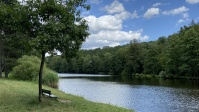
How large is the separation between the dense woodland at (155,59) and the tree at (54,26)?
1.83 meters

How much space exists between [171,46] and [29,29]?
7106 cm

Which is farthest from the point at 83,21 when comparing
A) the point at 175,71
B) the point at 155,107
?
the point at 175,71

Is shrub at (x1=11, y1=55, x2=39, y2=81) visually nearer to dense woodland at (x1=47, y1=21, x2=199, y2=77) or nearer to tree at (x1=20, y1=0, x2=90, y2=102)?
dense woodland at (x1=47, y1=21, x2=199, y2=77)

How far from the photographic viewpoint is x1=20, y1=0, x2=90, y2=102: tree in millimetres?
14633

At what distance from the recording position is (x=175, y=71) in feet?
256

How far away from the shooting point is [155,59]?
96375 millimetres

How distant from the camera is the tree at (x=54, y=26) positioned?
48.0 feet

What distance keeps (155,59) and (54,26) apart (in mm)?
85632

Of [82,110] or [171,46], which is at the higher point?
[171,46]

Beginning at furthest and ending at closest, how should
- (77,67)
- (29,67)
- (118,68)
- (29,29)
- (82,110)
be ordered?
1. (77,67)
2. (118,68)
3. (29,67)
4. (29,29)
5. (82,110)

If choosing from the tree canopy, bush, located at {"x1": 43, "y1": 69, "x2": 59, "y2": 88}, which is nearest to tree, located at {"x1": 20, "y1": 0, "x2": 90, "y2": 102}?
the tree canopy

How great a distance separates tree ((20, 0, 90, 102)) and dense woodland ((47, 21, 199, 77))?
6.02 feet

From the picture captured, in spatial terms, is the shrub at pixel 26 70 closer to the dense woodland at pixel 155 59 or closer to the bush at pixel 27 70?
the bush at pixel 27 70

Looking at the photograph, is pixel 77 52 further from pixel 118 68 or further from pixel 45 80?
pixel 118 68
